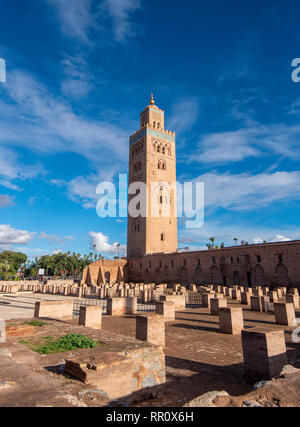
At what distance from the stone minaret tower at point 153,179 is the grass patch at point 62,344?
35.1 metres

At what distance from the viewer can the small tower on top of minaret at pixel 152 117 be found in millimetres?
45812

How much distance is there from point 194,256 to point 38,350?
87.9ft

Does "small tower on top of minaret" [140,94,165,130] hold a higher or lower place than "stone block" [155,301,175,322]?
higher

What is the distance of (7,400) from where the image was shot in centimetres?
238

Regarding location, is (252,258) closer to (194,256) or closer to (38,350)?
(194,256)

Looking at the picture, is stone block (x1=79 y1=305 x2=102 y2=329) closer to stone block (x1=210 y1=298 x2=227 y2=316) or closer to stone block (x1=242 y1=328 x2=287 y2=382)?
stone block (x1=210 y1=298 x2=227 y2=316)

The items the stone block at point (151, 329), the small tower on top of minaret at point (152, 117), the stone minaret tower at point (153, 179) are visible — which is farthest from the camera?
the small tower on top of minaret at point (152, 117)

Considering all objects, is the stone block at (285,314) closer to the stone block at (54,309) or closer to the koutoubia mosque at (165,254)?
the stone block at (54,309)

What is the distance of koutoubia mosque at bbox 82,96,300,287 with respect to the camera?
75.8 feet

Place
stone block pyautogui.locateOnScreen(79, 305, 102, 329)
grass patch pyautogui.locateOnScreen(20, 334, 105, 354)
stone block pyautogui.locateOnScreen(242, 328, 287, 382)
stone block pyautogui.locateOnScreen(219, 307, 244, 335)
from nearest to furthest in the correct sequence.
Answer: grass patch pyautogui.locateOnScreen(20, 334, 105, 354), stone block pyautogui.locateOnScreen(242, 328, 287, 382), stone block pyautogui.locateOnScreen(219, 307, 244, 335), stone block pyautogui.locateOnScreen(79, 305, 102, 329)

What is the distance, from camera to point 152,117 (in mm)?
46156

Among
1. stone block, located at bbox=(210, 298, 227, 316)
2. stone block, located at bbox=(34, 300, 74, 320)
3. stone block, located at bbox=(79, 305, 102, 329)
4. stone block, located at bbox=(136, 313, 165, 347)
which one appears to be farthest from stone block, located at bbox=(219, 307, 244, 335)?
stone block, located at bbox=(34, 300, 74, 320)

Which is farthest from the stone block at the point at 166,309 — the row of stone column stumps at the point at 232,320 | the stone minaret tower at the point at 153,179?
the stone minaret tower at the point at 153,179
